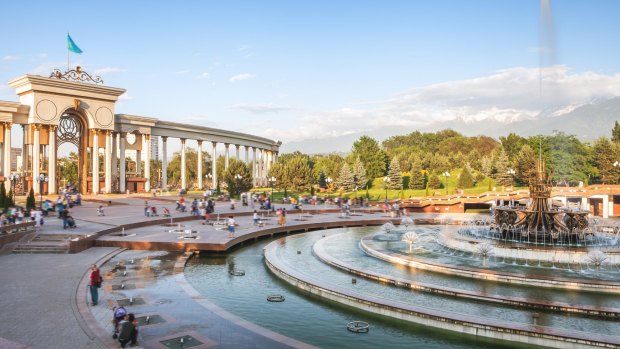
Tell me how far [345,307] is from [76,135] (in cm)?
4987

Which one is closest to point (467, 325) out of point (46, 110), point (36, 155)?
point (36, 155)

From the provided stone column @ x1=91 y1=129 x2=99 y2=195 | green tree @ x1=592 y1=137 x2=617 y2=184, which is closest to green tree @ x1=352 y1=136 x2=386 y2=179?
green tree @ x1=592 y1=137 x2=617 y2=184

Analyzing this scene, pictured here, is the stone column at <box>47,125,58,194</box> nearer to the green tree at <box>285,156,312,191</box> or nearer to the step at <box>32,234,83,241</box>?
the step at <box>32,234,83,241</box>

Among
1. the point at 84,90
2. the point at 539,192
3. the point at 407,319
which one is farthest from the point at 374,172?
the point at 407,319

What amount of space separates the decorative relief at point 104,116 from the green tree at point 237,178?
14901 mm

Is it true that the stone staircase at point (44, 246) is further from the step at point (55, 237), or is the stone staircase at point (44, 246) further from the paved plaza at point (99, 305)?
the paved plaza at point (99, 305)

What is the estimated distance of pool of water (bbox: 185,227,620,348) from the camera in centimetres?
1111

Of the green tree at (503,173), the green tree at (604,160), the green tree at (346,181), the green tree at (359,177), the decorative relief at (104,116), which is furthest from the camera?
the green tree at (359,177)

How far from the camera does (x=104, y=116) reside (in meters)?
54.0

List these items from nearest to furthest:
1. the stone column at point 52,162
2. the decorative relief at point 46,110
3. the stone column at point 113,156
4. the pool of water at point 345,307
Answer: the pool of water at point 345,307 < the decorative relief at point 46,110 < the stone column at point 52,162 < the stone column at point 113,156

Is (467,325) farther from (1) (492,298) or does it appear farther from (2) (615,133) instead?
(2) (615,133)

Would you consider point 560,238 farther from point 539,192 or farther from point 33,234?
point 33,234

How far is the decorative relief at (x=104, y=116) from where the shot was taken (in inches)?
2103

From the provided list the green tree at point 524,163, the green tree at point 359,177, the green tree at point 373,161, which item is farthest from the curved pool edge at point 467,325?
the green tree at point 373,161
